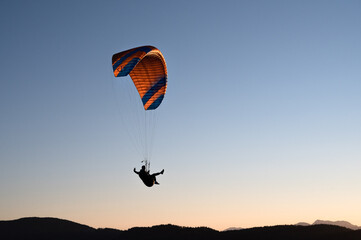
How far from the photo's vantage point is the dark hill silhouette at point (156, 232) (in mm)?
88438

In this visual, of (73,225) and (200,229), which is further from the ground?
(73,225)

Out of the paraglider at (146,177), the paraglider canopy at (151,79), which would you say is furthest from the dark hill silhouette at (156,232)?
the paraglider at (146,177)

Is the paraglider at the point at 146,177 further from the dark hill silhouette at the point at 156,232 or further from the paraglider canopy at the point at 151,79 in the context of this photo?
the dark hill silhouette at the point at 156,232

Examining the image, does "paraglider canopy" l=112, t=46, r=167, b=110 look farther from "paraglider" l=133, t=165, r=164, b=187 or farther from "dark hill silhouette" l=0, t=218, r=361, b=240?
"dark hill silhouette" l=0, t=218, r=361, b=240

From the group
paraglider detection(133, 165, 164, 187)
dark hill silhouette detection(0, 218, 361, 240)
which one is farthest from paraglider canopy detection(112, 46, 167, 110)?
dark hill silhouette detection(0, 218, 361, 240)

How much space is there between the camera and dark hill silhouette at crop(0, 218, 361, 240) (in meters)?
88.4

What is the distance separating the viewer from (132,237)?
109688 mm

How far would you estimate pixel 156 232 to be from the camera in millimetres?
108375

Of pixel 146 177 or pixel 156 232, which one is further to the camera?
pixel 156 232

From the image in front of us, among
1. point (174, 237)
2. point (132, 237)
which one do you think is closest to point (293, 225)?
point (174, 237)

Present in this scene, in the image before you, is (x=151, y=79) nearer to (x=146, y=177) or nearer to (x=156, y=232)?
(x=146, y=177)

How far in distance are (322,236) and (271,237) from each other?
9269 mm

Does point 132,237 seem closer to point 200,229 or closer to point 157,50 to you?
point 200,229

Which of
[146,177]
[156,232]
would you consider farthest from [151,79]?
[156,232]
